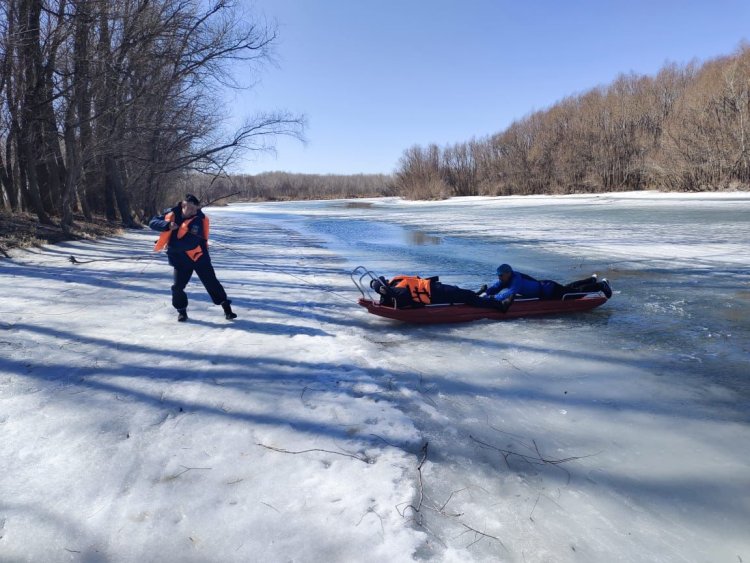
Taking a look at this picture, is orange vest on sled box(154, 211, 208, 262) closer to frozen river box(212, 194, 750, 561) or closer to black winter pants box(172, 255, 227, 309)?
black winter pants box(172, 255, 227, 309)

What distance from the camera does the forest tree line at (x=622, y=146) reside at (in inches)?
1545

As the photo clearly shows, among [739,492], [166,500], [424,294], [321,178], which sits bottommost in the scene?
[739,492]

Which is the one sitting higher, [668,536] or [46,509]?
[46,509]

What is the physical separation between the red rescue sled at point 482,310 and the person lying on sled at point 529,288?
0.09m

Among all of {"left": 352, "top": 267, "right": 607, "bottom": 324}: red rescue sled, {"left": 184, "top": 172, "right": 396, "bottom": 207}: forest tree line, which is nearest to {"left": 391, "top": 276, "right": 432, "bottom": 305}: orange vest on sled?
{"left": 352, "top": 267, "right": 607, "bottom": 324}: red rescue sled

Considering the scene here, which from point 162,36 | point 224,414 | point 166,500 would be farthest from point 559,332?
point 162,36

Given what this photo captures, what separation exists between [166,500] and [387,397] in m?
1.84

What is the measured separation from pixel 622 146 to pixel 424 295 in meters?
57.8

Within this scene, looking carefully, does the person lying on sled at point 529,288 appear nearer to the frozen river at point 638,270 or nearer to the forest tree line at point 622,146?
the frozen river at point 638,270

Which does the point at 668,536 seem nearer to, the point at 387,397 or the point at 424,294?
the point at 387,397

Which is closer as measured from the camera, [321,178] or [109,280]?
[109,280]

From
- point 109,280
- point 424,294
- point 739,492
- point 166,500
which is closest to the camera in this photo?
point 166,500

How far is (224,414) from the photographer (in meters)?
3.30

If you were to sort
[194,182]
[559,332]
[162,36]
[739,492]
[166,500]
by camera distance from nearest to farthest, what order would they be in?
[166,500]
[739,492]
[559,332]
[162,36]
[194,182]
